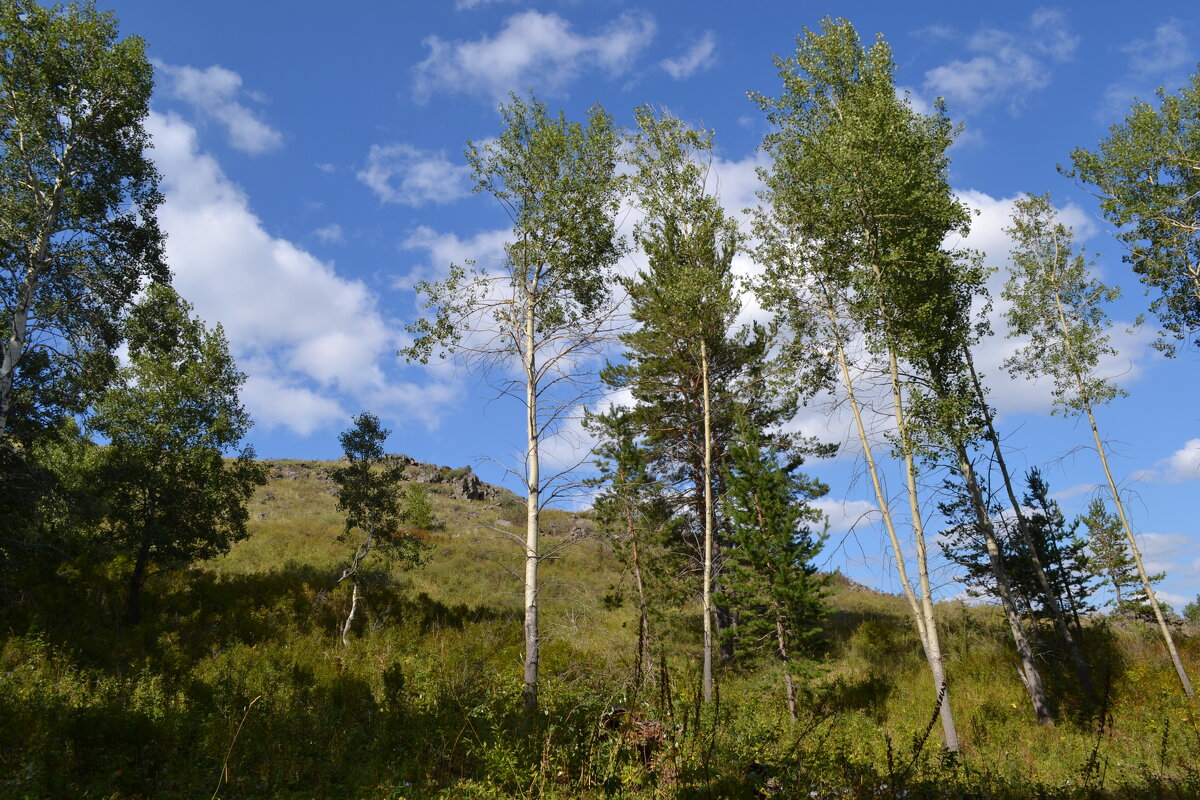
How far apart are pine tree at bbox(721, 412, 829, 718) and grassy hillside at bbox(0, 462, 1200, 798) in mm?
842

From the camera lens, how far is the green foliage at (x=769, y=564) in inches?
651

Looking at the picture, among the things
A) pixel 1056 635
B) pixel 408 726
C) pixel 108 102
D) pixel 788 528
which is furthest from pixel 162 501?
pixel 1056 635

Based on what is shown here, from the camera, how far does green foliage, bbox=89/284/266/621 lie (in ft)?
55.1

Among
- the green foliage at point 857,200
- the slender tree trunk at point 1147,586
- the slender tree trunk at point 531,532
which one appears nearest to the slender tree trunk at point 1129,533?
the slender tree trunk at point 1147,586

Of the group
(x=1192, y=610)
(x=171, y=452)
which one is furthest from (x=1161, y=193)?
(x=1192, y=610)

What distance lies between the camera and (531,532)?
10539mm

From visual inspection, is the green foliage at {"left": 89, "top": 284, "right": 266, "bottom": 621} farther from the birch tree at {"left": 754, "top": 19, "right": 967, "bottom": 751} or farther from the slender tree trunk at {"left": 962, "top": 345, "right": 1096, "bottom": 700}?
the slender tree trunk at {"left": 962, "top": 345, "right": 1096, "bottom": 700}

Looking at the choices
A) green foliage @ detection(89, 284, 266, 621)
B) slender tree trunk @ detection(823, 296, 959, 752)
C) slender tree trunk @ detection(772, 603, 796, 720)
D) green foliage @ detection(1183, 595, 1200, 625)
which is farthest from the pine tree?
green foliage @ detection(1183, 595, 1200, 625)

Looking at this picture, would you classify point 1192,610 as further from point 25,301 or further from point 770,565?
point 25,301

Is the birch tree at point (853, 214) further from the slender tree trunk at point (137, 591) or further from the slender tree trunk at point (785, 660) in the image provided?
the slender tree trunk at point (137, 591)

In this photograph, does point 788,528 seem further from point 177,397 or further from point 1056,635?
point 177,397

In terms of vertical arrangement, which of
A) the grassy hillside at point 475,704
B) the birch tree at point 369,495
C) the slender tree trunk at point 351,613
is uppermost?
the birch tree at point 369,495

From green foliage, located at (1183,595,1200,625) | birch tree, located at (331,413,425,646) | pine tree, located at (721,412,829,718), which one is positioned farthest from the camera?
green foliage, located at (1183,595,1200,625)

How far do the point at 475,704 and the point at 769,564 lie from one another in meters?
9.88
